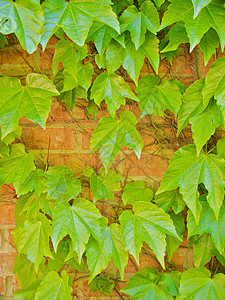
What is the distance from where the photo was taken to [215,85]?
0.74 metres

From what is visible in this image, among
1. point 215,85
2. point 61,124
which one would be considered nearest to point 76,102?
point 61,124

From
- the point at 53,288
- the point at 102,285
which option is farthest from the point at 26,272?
the point at 102,285

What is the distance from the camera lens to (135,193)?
3.08 feet

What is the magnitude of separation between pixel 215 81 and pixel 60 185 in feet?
1.85

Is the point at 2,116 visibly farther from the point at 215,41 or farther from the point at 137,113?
the point at 215,41

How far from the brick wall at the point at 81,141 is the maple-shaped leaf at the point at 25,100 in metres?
0.22

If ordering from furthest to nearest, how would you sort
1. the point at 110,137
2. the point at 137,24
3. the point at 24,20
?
1. the point at 110,137
2. the point at 137,24
3. the point at 24,20

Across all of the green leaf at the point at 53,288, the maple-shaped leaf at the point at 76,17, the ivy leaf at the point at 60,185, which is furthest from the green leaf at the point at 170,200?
the maple-shaped leaf at the point at 76,17

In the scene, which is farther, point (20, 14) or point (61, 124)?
point (61, 124)

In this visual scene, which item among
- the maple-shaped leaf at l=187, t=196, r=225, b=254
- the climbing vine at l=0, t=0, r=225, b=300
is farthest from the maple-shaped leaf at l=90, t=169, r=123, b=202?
the maple-shaped leaf at l=187, t=196, r=225, b=254

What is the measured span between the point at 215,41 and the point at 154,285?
30.0 inches

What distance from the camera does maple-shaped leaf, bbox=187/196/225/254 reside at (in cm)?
82

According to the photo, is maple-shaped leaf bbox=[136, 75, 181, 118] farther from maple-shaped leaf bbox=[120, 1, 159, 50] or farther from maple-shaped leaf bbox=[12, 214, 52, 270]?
maple-shaped leaf bbox=[12, 214, 52, 270]

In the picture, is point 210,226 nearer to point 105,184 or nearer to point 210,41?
point 105,184
